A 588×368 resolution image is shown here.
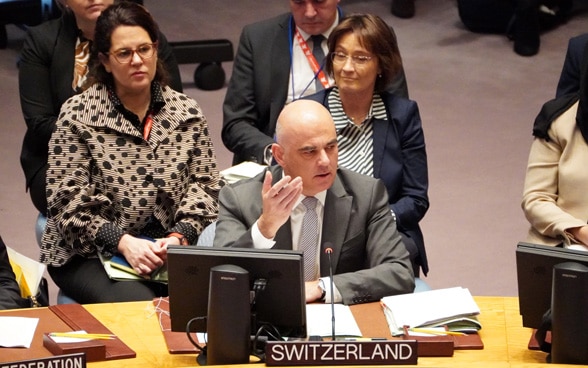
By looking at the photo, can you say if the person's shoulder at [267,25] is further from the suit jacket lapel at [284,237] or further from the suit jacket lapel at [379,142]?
the suit jacket lapel at [284,237]

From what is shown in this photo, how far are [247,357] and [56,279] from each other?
1603mm

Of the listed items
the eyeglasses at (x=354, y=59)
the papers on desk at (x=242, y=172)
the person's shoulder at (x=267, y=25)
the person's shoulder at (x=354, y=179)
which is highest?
the person's shoulder at (x=267, y=25)

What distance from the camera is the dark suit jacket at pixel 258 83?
555 centimetres

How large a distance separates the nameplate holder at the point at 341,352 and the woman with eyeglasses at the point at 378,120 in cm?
157

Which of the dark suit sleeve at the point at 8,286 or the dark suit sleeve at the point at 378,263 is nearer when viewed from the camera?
the dark suit sleeve at the point at 378,263

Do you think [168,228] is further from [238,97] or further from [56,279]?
[238,97]

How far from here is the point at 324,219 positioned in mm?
4309

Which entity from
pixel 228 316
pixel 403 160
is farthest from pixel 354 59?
pixel 228 316

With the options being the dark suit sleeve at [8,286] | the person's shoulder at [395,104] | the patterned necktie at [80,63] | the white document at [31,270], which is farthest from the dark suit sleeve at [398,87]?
the dark suit sleeve at [8,286]

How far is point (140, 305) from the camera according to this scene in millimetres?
4141

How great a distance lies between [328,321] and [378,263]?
478 mm

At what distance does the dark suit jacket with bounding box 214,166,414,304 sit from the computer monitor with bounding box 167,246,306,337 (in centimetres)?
55

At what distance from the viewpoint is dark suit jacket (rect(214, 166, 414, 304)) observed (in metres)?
4.26

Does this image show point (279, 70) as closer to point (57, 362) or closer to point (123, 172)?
point (123, 172)
